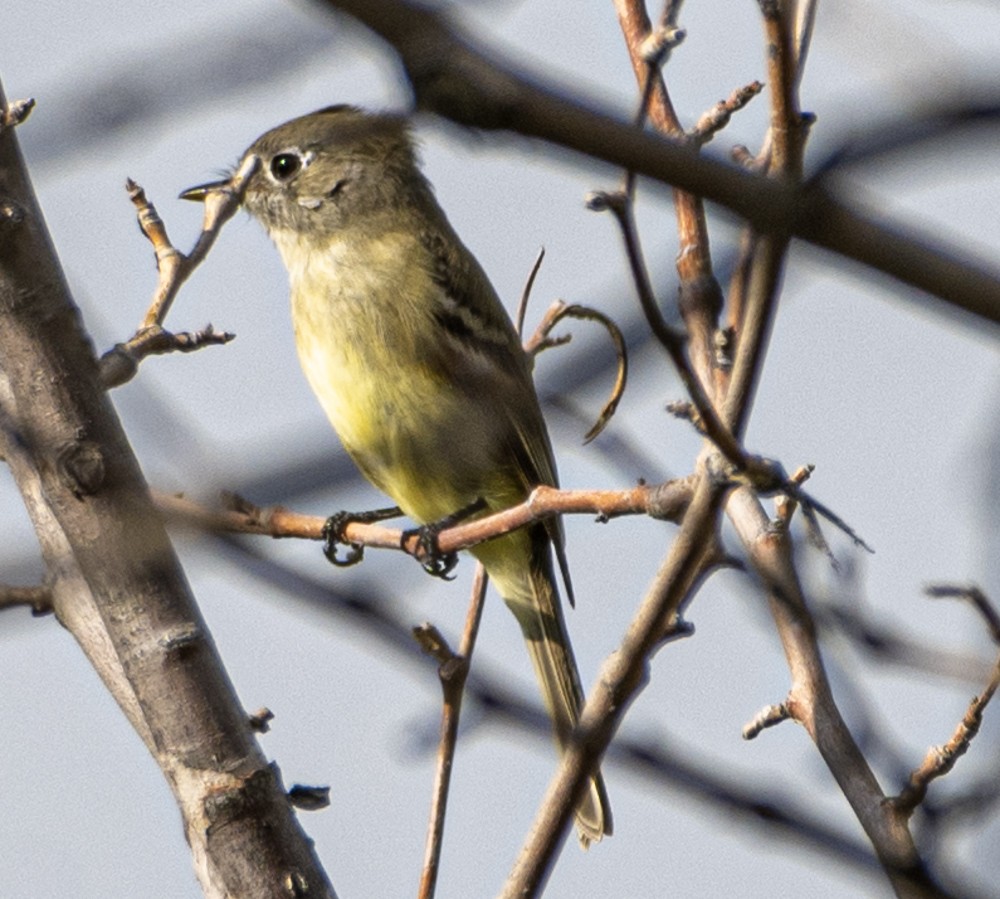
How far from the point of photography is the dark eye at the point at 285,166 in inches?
248

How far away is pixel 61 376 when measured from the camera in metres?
2.36

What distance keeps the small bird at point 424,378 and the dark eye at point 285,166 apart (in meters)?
0.13

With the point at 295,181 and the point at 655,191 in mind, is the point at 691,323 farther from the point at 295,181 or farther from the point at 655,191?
the point at 295,181

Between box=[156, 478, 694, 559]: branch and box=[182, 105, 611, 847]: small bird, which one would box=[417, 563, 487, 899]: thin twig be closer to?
box=[156, 478, 694, 559]: branch

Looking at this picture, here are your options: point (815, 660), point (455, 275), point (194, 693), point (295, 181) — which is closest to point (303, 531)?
point (194, 693)

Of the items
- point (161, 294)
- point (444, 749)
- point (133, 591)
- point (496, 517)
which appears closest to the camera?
point (133, 591)

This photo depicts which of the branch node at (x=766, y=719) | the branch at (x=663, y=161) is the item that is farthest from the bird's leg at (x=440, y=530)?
the branch at (x=663, y=161)

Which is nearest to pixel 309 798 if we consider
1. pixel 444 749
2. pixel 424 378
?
pixel 444 749

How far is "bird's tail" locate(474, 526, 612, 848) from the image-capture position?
5.40 meters

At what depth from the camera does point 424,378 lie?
534 centimetres

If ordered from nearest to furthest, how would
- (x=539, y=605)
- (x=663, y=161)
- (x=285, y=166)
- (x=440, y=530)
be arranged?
(x=663, y=161) → (x=440, y=530) → (x=539, y=605) → (x=285, y=166)

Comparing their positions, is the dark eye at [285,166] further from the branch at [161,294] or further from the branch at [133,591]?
the branch at [133,591]

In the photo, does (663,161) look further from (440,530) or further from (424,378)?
(424,378)

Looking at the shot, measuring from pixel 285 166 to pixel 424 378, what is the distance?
1.51 m
